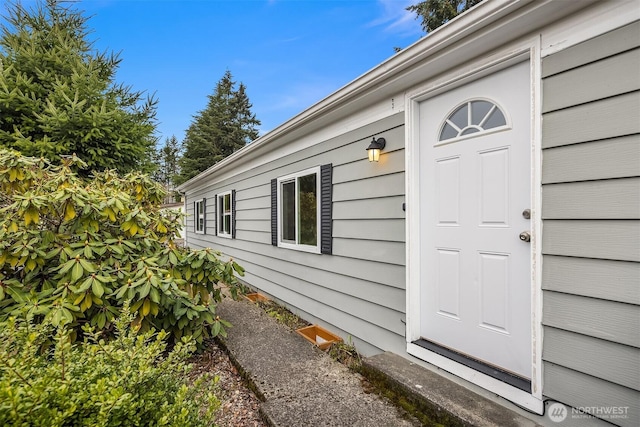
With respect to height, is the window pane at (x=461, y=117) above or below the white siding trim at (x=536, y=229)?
above

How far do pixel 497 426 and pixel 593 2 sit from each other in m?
2.36

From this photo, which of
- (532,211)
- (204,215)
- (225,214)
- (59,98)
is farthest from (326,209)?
(204,215)

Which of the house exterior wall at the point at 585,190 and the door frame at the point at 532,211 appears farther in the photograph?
the door frame at the point at 532,211

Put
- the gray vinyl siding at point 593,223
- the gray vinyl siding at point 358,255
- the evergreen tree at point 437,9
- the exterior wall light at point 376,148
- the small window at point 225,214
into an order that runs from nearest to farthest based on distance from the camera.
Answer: the gray vinyl siding at point 593,223
the gray vinyl siding at point 358,255
the exterior wall light at point 376,148
the small window at point 225,214
the evergreen tree at point 437,9

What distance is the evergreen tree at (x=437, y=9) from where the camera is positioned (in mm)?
10547

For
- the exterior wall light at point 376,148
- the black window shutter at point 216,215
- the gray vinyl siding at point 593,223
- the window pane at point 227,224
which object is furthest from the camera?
the black window shutter at point 216,215

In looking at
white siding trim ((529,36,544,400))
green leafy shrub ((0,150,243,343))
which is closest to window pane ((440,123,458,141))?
white siding trim ((529,36,544,400))

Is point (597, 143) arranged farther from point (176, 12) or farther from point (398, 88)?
point (176, 12)

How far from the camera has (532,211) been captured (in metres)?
1.83

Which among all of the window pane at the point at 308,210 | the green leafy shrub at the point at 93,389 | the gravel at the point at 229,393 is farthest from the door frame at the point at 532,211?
the green leafy shrub at the point at 93,389

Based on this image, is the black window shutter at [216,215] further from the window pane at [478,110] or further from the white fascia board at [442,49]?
the window pane at [478,110]

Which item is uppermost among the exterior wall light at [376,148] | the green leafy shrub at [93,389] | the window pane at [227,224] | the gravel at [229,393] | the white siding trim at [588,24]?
the white siding trim at [588,24]

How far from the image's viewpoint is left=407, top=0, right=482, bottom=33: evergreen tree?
1055cm

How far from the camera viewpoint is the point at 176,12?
18.1ft
